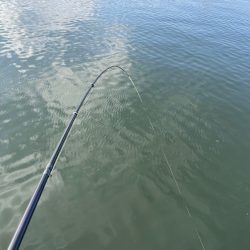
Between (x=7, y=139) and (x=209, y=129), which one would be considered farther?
(x=209, y=129)

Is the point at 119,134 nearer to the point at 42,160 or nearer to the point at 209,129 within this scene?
the point at 42,160

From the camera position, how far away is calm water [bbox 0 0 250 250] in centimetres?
855

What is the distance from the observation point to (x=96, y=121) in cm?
1266

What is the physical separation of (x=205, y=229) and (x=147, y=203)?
1971mm

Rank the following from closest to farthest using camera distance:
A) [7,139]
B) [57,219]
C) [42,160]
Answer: [57,219], [42,160], [7,139]

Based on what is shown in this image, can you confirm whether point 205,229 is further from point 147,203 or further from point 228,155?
point 228,155

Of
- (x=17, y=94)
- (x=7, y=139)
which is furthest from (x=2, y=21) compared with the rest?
(x=7, y=139)

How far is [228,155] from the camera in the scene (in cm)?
1148

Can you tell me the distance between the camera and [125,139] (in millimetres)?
11820

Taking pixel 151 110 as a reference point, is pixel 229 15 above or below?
below

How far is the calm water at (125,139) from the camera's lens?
336 inches

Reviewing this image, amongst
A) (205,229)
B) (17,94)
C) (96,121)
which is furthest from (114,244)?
(17,94)

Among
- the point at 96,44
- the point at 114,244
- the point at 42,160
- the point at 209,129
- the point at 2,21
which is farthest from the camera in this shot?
the point at 2,21

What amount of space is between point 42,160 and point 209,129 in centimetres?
754
